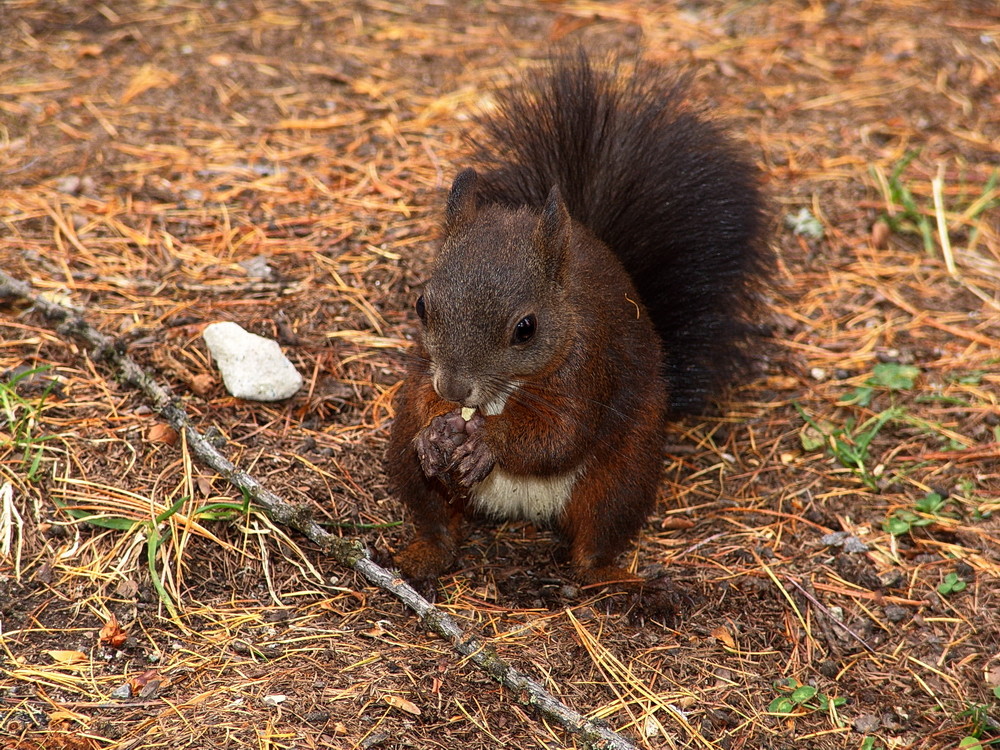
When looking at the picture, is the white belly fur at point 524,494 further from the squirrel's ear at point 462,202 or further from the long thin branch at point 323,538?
the squirrel's ear at point 462,202

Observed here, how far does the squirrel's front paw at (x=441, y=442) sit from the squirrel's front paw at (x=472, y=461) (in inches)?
0.6

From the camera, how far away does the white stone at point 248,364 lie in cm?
309

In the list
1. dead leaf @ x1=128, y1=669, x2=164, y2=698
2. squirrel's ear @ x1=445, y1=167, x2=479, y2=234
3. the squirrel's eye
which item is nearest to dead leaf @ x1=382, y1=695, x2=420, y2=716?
dead leaf @ x1=128, y1=669, x2=164, y2=698

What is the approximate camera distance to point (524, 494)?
2.84 meters

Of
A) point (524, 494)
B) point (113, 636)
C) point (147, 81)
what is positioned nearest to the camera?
point (113, 636)

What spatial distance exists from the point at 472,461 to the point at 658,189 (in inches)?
39.1

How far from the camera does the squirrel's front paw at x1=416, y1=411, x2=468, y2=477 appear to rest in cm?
262

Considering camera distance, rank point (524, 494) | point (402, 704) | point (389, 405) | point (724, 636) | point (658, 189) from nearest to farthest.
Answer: point (402, 704)
point (724, 636)
point (524, 494)
point (658, 189)
point (389, 405)

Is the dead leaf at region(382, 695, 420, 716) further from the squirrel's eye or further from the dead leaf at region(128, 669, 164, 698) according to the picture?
the squirrel's eye

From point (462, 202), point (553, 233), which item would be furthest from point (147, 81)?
point (553, 233)

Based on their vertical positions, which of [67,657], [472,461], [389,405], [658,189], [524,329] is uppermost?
[658,189]

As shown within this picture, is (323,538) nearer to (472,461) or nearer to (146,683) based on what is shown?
(472,461)

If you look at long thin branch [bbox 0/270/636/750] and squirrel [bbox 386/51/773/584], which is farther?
squirrel [bbox 386/51/773/584]

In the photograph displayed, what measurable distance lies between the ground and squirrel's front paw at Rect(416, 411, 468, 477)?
1.30 ft
